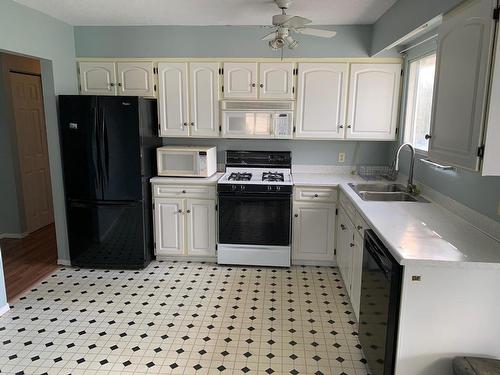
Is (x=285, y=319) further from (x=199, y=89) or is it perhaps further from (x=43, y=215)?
(x=43, y=215)

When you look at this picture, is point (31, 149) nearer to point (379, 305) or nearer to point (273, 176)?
point (273, 176)

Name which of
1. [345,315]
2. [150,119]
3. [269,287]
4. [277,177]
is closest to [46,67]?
[150,119]

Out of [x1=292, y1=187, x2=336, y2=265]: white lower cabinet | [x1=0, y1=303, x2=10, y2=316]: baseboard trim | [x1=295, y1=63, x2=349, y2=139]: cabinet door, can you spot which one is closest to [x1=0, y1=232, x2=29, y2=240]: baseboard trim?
[x1=0, y1=303, x2=10, y2=316]: baseboard trim

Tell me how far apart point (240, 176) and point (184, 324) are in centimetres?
160

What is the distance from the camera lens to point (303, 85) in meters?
3.67

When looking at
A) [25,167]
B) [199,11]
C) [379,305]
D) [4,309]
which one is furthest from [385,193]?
[25,167]

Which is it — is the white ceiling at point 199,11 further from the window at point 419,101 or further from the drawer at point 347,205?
the drawer at point 347,205

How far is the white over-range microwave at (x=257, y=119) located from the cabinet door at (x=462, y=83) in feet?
5.72

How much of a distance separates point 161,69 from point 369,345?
311 centimetres

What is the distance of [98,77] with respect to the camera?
383 cm

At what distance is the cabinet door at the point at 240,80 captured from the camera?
12.1 feet

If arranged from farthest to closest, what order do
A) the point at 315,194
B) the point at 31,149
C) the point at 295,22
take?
the point at 31,149 → the point at 315,194 → the point at 295,22

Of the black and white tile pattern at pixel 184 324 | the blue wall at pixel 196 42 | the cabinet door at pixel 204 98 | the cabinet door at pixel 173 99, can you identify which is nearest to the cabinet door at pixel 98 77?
the blue wall at pixel 196 42

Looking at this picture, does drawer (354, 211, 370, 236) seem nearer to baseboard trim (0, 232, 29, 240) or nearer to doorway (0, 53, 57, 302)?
doorway (0, 53, 57, 302)
